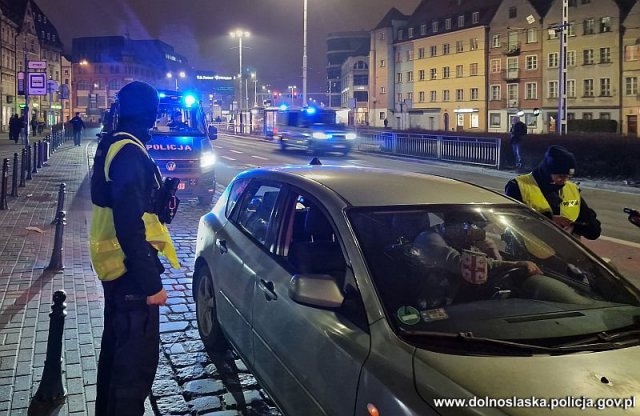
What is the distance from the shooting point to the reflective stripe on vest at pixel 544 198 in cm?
478

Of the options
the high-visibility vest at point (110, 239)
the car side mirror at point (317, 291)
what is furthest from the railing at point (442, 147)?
the car side mirror at point (317, 291)

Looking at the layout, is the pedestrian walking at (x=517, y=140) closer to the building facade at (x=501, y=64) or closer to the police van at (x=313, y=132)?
the police van at (x=313, y=132)

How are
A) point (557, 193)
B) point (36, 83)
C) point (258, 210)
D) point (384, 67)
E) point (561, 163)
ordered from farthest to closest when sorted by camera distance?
point (384, 67)
point (36, 83)
point (557, 193)
point (561, 163)
point (258, 210)

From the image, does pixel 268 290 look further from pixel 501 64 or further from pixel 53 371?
pixel 501 64

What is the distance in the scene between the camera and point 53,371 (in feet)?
13.2

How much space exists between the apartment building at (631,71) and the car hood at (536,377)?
58.4 m

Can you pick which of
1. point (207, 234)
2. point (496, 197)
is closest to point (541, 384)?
point (496, 197)

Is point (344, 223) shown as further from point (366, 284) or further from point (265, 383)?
point (265, 383)

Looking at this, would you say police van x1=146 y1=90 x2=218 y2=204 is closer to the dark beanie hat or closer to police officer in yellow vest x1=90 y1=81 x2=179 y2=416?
the dark beanie hat

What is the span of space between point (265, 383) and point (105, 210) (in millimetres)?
1372

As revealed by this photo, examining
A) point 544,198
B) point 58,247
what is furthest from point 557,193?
point 58,247

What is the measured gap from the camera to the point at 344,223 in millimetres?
3342

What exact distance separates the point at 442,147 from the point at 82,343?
2383cm

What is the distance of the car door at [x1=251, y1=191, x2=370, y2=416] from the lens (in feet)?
9.16
